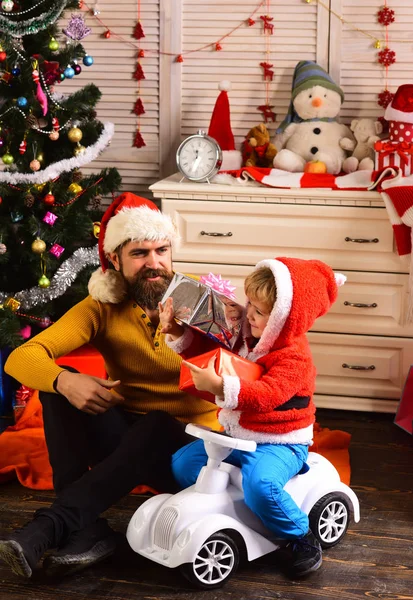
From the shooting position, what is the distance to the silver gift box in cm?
200

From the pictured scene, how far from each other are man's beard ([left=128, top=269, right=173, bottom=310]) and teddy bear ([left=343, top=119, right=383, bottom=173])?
1.25 m

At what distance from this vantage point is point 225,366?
6.26ft

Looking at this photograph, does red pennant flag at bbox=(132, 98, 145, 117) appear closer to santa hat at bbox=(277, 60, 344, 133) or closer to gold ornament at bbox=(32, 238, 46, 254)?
santa hat at bbox=(277, 60, 344, 133)

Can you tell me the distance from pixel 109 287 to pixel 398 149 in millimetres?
1315

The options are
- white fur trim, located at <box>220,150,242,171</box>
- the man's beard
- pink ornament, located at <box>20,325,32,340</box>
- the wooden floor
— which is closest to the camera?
the wooden floor

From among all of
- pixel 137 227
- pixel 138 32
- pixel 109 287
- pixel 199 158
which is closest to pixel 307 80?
pixel 199 158

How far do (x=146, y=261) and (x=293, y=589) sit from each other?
0.89 metres

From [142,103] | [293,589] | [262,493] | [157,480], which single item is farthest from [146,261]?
[142,103]

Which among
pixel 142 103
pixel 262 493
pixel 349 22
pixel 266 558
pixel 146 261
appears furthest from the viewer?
pixel 142 103

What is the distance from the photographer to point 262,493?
1909mm

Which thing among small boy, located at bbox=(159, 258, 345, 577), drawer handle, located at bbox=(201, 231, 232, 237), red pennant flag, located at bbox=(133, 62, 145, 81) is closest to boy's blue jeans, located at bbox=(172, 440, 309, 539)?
small boy, located at bbox=(159, 258, 345, 577)

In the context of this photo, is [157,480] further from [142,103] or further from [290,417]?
[142,103]

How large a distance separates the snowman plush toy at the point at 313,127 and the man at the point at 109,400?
1.09 metres

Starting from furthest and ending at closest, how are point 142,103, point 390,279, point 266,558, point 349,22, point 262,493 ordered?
1. point 142,103
2. point 349,22
3. point 390,279
4. point 266,558
5. point 262,493
